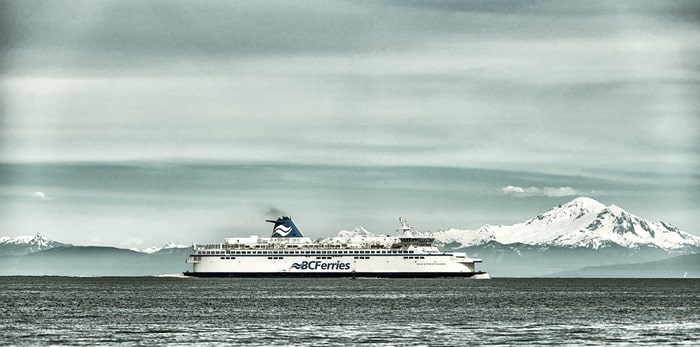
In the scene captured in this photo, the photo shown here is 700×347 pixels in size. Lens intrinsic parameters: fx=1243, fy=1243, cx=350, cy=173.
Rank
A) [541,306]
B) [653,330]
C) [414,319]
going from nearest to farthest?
[653,330] < [414,319] < [541,306]

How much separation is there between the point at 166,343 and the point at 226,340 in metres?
4.41

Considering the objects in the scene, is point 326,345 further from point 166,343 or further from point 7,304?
point 7,304

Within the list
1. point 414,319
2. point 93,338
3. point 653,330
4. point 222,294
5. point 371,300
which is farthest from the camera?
point 222,294

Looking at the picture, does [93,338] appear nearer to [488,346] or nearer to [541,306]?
[488,346]

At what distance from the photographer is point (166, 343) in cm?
8394

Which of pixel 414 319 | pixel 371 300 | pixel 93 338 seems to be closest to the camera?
pixel 93 338

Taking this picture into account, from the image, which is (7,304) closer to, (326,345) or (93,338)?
(93,338)

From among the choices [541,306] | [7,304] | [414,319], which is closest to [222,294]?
[7,304]

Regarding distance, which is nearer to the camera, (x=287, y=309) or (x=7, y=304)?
(x=287, y=309)

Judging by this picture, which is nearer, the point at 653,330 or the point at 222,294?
the point at 653,330

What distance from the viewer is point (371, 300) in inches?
5827

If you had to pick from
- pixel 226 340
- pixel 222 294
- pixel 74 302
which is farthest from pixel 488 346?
pixel 222 294

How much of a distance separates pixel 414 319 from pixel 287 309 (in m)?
21.5

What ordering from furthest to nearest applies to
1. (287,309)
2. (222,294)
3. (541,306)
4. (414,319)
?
(222,294) → (541,306) → (287,309) → (414,319)
